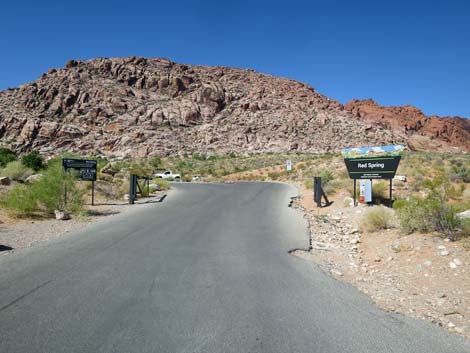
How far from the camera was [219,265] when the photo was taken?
23.6 ft

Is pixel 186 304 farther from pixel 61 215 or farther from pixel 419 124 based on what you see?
pixel 419 124

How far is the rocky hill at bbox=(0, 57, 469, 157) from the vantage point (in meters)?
81.6

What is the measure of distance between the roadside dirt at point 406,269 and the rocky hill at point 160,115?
7371 cm

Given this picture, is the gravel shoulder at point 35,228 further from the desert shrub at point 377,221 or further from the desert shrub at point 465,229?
the desert shrub at point 465,229

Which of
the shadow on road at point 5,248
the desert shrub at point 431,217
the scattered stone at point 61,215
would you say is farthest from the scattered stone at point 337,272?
the scattered stone at point 61,215

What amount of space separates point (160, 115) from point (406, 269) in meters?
88.2

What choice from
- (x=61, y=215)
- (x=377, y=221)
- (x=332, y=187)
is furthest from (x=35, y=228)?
(x=332, y=187)

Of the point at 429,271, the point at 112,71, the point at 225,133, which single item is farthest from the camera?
the point at 112,71

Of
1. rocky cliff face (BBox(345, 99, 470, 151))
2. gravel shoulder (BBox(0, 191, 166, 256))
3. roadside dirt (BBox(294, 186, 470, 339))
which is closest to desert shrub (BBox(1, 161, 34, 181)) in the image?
gravel shoulder (BBox(0, 191, 166, 256))

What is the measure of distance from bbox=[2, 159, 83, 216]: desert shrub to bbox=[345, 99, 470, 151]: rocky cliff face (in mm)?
132264

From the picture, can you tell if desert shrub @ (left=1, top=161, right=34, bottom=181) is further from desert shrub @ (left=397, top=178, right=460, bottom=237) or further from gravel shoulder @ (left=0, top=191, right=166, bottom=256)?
desert shrub @ (left=397, top=178, right=460, bottom=237)

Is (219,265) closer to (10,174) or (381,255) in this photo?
(381,255)

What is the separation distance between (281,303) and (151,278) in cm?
229

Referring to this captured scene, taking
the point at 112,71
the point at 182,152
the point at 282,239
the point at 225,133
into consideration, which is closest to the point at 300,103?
the point at 225,133
